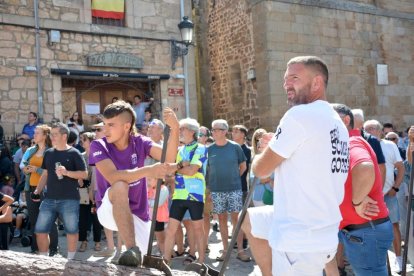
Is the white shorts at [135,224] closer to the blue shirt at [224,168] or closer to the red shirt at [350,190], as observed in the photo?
the red shirt at [350,190]

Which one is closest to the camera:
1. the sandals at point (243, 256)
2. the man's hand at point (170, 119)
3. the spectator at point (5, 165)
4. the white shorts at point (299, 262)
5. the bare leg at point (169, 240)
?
the white shorts at point (299, 262)

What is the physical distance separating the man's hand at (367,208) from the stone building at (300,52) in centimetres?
1000

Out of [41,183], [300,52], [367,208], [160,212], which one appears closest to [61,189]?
[41,183]

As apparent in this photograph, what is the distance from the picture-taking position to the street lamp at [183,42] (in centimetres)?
1181

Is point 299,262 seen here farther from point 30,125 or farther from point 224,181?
point 30,125

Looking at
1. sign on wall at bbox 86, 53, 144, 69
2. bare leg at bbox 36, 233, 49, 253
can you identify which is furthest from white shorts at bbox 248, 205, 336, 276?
sign on wall at bbox 86, 53, 144, 69

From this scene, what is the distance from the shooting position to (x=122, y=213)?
3279 millimetres

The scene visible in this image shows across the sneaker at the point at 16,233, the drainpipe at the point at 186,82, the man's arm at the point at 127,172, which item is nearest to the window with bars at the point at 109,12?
the drainpipe at the point at 186,82

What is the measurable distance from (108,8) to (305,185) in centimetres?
1024

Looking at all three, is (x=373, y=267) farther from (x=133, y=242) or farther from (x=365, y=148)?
(x=133, y=242)

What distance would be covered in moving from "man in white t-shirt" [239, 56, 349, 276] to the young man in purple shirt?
3.68 feet

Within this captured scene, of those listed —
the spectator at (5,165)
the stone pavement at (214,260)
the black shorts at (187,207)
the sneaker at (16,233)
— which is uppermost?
the spectator at (5,165)

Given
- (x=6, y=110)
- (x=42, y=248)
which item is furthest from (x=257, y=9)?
(x=42, y=248)

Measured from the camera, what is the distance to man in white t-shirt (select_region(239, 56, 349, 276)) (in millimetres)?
2465
